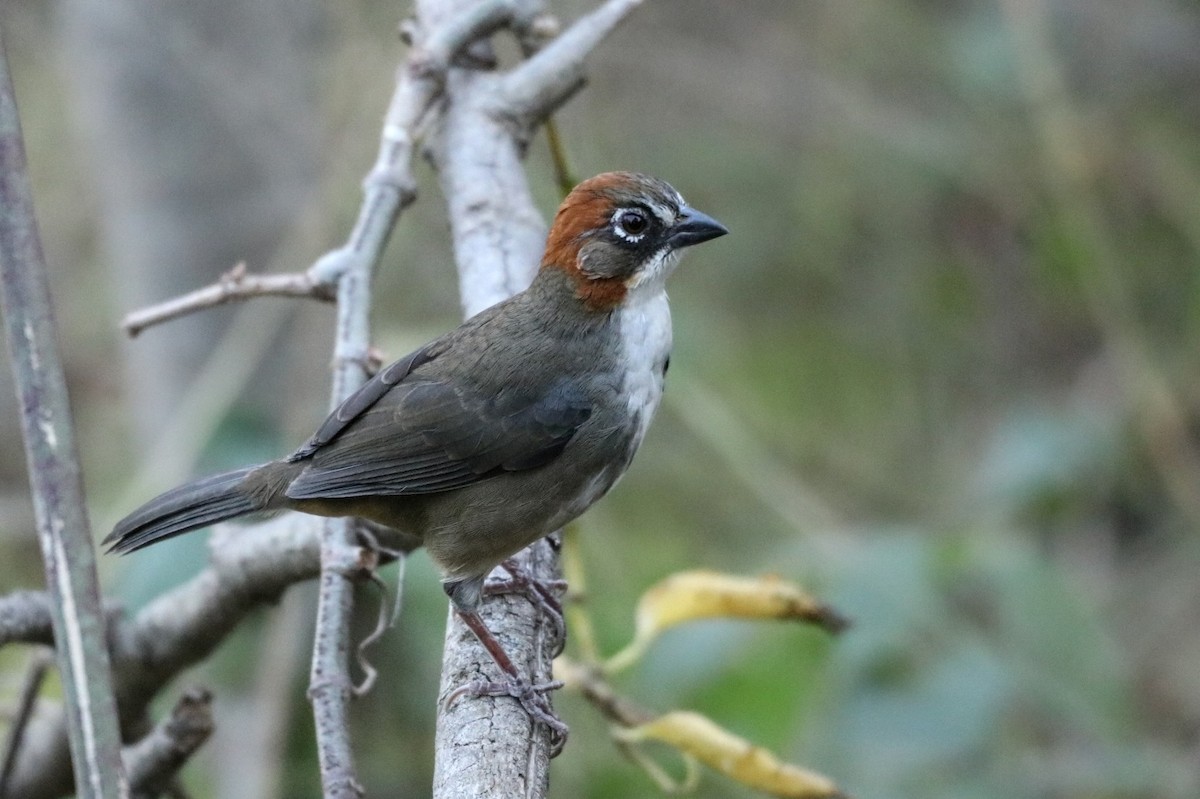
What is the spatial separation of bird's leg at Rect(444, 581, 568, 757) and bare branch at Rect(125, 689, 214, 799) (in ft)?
1.50

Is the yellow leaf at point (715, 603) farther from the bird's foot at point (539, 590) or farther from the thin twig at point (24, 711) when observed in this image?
the thin twig at point (24, 711)

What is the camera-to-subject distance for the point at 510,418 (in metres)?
3.13

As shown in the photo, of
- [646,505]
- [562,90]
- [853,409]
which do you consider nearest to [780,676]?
[562,90]

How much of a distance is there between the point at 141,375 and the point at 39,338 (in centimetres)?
371

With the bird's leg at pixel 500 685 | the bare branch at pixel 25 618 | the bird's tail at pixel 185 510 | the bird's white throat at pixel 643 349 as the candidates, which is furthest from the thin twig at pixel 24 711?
the bird's white throat at pixel 643 349

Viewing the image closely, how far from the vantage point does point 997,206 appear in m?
7.48

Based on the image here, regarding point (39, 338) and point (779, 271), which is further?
point (779, 271)

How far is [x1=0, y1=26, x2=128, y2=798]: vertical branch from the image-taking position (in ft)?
4.53

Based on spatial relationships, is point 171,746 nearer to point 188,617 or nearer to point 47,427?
point 188,617

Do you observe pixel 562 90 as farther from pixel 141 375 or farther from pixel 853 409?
pixel 853 409

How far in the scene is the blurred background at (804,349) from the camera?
3855mm

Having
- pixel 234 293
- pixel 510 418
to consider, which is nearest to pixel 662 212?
pixel 510 418

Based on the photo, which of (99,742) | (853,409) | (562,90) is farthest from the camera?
(853,409)

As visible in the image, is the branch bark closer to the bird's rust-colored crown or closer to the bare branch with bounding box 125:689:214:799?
the bird's rust-colored crown
